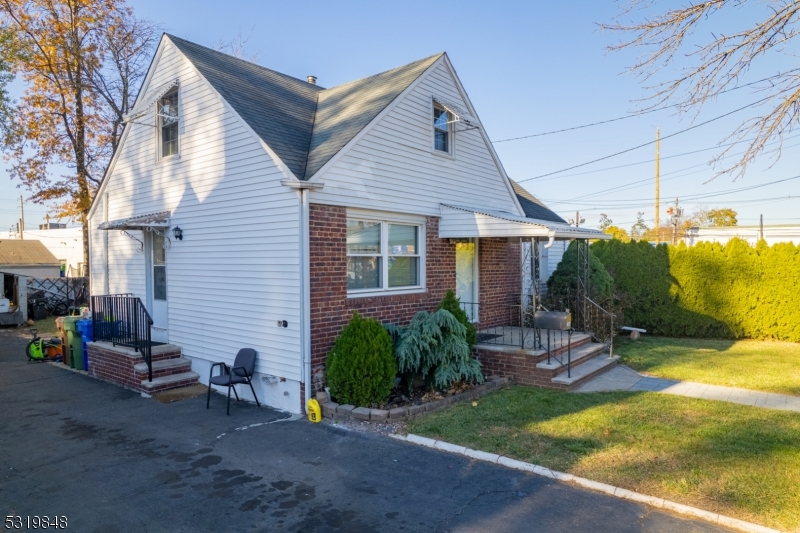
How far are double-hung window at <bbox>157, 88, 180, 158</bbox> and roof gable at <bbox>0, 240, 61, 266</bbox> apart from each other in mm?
31110

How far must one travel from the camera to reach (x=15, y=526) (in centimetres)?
412

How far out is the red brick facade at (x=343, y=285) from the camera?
23.9 feet

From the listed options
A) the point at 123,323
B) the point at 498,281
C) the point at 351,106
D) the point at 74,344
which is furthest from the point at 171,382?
the point at 498,281

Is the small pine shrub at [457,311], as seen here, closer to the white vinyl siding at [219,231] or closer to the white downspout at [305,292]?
the white downspout at [305,292]

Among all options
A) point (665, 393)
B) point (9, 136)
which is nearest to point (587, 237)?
point (665, 393)

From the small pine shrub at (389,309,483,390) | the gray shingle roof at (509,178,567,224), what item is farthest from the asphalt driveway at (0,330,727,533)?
the gray shingle roof at (509,178,567,224)

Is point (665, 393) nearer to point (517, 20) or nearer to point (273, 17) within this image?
point (517, 20)

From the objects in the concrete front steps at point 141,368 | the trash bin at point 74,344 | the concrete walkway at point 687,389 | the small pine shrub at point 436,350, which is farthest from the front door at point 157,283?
the concrete walkway at point 687,389

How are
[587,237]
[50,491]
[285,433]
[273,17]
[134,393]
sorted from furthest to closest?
1. [273,17]
2. [587,237]
3. [134,393]
4. [285,433]
5. [50,491]

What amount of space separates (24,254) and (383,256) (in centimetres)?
3865

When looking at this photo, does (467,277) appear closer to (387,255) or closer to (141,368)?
(387,255)

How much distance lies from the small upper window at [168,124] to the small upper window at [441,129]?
17.4 ft

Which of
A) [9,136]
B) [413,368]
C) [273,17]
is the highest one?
[273,17]

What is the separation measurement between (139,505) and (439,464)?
2973 millimetres
